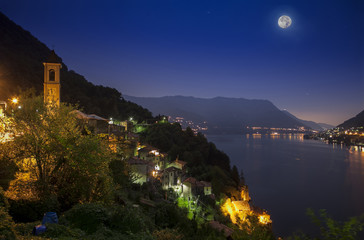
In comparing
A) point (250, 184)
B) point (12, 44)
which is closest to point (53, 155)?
point (250, 184)

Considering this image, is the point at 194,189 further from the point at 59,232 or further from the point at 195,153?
the point at 59,232

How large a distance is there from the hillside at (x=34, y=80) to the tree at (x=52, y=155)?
15984 mm

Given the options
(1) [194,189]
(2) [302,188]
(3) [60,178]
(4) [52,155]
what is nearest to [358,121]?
(2) [302,188]

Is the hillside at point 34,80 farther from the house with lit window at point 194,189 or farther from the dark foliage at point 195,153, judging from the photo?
the house with lit window at point 194,189

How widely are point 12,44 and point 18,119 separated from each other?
4491 centimetres

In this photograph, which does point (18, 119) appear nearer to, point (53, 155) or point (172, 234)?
point (53, 155)

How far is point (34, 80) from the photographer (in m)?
29.5

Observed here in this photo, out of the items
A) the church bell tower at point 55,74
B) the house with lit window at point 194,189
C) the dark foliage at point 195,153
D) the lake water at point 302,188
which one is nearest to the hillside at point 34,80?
the church bell tower at point 55,74

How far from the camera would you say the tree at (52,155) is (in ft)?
20.7

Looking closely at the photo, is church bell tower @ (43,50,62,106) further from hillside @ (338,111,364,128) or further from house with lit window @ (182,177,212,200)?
hillside @ (338,111,364,128)

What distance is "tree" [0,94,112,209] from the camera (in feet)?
20.7

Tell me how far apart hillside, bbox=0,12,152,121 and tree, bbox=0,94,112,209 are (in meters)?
16.0

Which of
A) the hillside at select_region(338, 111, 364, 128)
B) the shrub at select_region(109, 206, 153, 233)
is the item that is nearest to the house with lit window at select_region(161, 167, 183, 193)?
the shrub at select_region(109, 206, 153, 233)

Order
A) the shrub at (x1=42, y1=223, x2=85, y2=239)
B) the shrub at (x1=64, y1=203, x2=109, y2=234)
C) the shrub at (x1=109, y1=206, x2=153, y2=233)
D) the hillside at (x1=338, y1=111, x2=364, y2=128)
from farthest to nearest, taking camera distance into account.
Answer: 1. the hillside at (x1=338, y1=111, x2=364, y2=128)
2. the shrub at (x1=109, y1=206, x2=153, y2=233)
3. the shrub at (x1=64, y1=203, x2=109, y2=234)
4. the shrub at (x1=42, y1=223, x2=85, y2=239)
